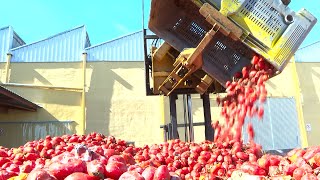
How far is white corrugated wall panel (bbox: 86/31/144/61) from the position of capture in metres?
17.8

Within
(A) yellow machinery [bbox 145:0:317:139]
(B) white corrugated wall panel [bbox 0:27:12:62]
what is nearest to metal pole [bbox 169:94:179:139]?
(A) yellow machinery [bbox 145:0:317:139]

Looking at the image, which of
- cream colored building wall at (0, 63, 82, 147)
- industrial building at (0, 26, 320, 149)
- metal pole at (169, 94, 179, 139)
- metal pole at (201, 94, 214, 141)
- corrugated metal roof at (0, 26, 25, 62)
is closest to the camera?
metal pole at (169, 94, 179, 139)

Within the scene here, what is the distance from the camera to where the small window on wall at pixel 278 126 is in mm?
17297

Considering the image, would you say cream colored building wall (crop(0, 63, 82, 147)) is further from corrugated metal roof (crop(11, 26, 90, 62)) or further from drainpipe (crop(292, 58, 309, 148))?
drainpipe (crop(292, 58, 309, 148))

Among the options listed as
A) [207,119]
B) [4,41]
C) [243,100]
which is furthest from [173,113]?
[4,41]

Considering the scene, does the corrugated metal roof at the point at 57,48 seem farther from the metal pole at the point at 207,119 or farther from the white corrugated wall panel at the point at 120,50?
the metal pole at the point at 207,119

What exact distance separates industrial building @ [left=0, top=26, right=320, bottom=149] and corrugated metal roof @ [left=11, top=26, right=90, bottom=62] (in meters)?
0.05

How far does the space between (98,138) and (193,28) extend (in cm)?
261

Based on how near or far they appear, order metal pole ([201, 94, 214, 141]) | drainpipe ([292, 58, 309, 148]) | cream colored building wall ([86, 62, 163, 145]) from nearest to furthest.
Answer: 1. metal pole ([201, 94, 214, 141])
2. cream colored building wall ([86, 62, 163, 145])
3. drainpipe ([292, 58, 309, 148])

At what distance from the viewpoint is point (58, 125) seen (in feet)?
52.5

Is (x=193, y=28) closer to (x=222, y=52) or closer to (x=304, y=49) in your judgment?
(x=222, y=52)

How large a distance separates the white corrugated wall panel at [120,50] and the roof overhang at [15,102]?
12.8 feet

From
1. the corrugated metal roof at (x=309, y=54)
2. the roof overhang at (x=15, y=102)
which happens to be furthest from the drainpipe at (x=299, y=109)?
the roof overhang at (x=15, y=102)

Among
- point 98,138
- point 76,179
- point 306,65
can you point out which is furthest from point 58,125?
point 76,179
